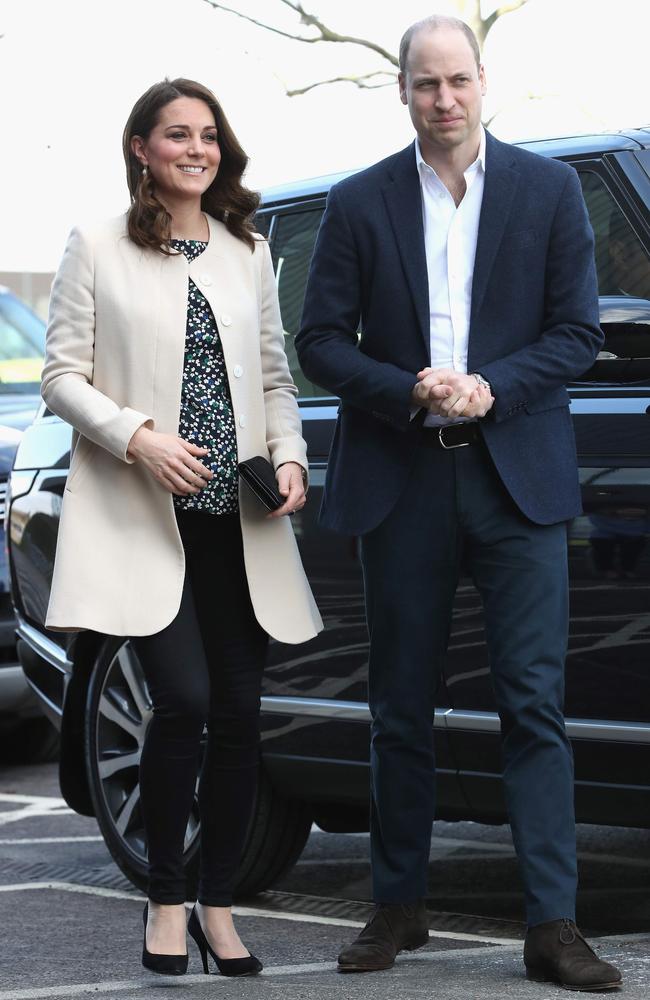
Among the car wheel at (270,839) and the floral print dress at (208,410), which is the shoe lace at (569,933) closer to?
the floral print dress at (208,410)

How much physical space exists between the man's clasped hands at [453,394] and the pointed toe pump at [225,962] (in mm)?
1258

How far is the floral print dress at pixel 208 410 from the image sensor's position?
12.0 feet

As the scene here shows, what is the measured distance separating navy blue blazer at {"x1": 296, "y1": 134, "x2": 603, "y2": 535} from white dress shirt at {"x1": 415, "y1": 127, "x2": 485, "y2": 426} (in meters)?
0.03

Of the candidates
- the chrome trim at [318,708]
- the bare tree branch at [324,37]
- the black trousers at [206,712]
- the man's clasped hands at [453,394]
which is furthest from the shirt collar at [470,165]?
the bare tree branch at [324,37]

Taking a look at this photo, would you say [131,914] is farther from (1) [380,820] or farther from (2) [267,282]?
(2) [267,282]

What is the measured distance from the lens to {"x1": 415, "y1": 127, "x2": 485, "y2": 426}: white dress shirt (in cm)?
367

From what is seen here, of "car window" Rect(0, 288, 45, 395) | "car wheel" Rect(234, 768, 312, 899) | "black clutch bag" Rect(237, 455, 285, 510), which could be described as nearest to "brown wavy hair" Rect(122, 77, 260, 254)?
"black clutch bag" Rect(237, 455, 285, 510)

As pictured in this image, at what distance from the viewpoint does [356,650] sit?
4.44m

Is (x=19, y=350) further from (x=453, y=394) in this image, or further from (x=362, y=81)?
(x=362, y=81)

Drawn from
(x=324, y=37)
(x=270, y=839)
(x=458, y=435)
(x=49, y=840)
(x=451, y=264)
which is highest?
(x=324, y=37)

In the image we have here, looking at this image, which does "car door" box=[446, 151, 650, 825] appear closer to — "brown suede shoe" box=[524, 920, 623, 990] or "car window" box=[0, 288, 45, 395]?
"brown suede shoe" box=[524, 920, 623, 990]

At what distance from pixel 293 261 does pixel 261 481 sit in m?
1.45

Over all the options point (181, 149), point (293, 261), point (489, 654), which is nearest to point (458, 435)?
point (489, 654)

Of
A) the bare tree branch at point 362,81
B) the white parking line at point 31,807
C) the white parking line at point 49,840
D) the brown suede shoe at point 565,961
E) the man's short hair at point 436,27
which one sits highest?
the bare tree branch at point 362,81
